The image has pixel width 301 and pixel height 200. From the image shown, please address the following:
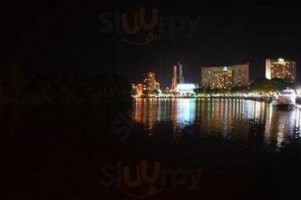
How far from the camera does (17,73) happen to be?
9069 cm

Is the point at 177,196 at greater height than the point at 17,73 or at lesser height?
lesser

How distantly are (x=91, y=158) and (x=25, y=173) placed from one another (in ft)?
13.4

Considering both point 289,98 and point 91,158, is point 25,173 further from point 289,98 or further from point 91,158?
point 289,98

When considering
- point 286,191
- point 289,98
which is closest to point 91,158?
point 286,191

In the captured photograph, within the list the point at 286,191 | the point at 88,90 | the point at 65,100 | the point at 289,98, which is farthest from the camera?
the point at 88,90

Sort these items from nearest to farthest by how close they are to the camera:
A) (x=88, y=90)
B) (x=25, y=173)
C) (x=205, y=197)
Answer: (x=205, y=197) → (x=25, y=173) → (x=88, y=90)

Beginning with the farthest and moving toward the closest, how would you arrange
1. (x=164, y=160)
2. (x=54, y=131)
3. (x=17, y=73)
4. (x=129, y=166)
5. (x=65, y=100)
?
(x=65, y=100)
(x=17, y=73)
(x=54, y=131)
(x=164, y=160)
(x=129, y=166)

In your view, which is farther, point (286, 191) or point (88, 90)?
point (88, 90)

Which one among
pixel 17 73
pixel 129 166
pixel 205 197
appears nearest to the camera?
pixel 205 197

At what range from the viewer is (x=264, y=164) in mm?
20766

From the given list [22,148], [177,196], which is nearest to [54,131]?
[22,148]

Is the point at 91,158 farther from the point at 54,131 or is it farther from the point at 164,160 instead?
the point at 54,131

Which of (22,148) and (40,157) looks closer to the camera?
(40,157)

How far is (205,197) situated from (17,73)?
81200 mm
